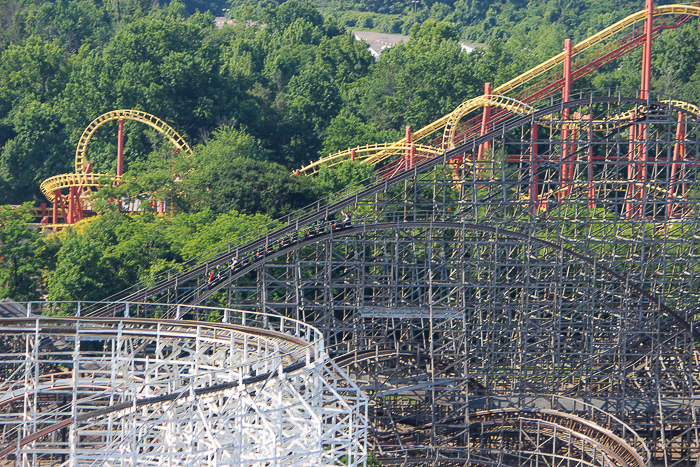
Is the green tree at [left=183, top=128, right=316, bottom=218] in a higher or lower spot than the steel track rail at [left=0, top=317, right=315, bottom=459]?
higher

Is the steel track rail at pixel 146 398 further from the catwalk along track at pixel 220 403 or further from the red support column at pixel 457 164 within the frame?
the red support column at pixel 457 164

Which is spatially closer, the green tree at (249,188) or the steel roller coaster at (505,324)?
the steel roller coaster at (505,324)

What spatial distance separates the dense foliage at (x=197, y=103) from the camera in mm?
39812

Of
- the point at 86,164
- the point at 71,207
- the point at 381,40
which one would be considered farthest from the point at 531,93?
the point at 381,40

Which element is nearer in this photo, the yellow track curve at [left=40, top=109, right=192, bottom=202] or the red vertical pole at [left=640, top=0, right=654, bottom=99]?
the red vertical pole at [left=640, top=0, right=654, bottom=99]

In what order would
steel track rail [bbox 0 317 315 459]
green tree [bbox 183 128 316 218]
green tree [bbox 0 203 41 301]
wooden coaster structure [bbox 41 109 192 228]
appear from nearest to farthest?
steel track rail [bbox 0 317 315 459]
green tree [bbox 0 203 41 301]
green tree [bbox 183 128 316 218]
wooden coaster structure [bbox 41 109 192 228]

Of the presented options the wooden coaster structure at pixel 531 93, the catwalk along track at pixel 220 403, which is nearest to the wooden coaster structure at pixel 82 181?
the wooden coaster structure at pixel 531 93

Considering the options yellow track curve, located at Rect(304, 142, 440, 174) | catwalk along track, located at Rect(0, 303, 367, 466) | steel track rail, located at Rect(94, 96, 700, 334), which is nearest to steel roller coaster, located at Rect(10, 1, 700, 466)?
steel track rail, located at Rect(94, 96, 700, 334)

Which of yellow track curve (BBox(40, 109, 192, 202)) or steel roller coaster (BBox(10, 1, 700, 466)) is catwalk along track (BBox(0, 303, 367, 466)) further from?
yellow track curve (BBox(40, 109, 192, 202))

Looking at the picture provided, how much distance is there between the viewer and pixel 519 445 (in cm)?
3014

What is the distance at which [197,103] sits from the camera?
61188 mm

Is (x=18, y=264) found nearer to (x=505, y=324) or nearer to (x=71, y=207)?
(x=71, y=207)

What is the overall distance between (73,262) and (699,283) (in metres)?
20.4

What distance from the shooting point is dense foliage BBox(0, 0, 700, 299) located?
131 feet
